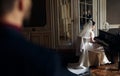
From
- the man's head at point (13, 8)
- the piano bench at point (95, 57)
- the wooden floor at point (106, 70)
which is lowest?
the wooden floor at point (106, 70)

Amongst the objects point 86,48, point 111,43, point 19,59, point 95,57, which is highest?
point 19,59

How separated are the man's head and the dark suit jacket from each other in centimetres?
2

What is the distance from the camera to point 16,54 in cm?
38

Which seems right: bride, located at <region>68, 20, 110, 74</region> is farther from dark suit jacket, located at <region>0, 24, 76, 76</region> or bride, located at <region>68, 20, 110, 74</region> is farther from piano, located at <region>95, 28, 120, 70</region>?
dark suit jacket, located at <region>0, 24, 76, 76</region>

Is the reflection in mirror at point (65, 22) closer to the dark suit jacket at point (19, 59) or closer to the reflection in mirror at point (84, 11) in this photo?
the reflection in mirror at point (84, 11)

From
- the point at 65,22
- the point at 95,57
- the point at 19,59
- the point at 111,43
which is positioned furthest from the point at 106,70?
the point at 19,59

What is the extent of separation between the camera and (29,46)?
15.2 inches

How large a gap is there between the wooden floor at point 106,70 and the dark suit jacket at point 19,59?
444 centimetres

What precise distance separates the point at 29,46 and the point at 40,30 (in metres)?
5.73

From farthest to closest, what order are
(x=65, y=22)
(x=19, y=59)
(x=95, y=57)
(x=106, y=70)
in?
(x=65, y=22) < (x=95, y=57) < (x=106, y=70) < (x=19, y=59)

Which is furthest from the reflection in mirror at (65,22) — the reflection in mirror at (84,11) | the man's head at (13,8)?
the man's head at (13,8)

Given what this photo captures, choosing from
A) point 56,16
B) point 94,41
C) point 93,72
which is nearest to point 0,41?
point 93,72

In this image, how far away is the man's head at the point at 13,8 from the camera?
0.39 m

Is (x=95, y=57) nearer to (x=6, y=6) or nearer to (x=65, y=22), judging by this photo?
(x=65, y=22)
